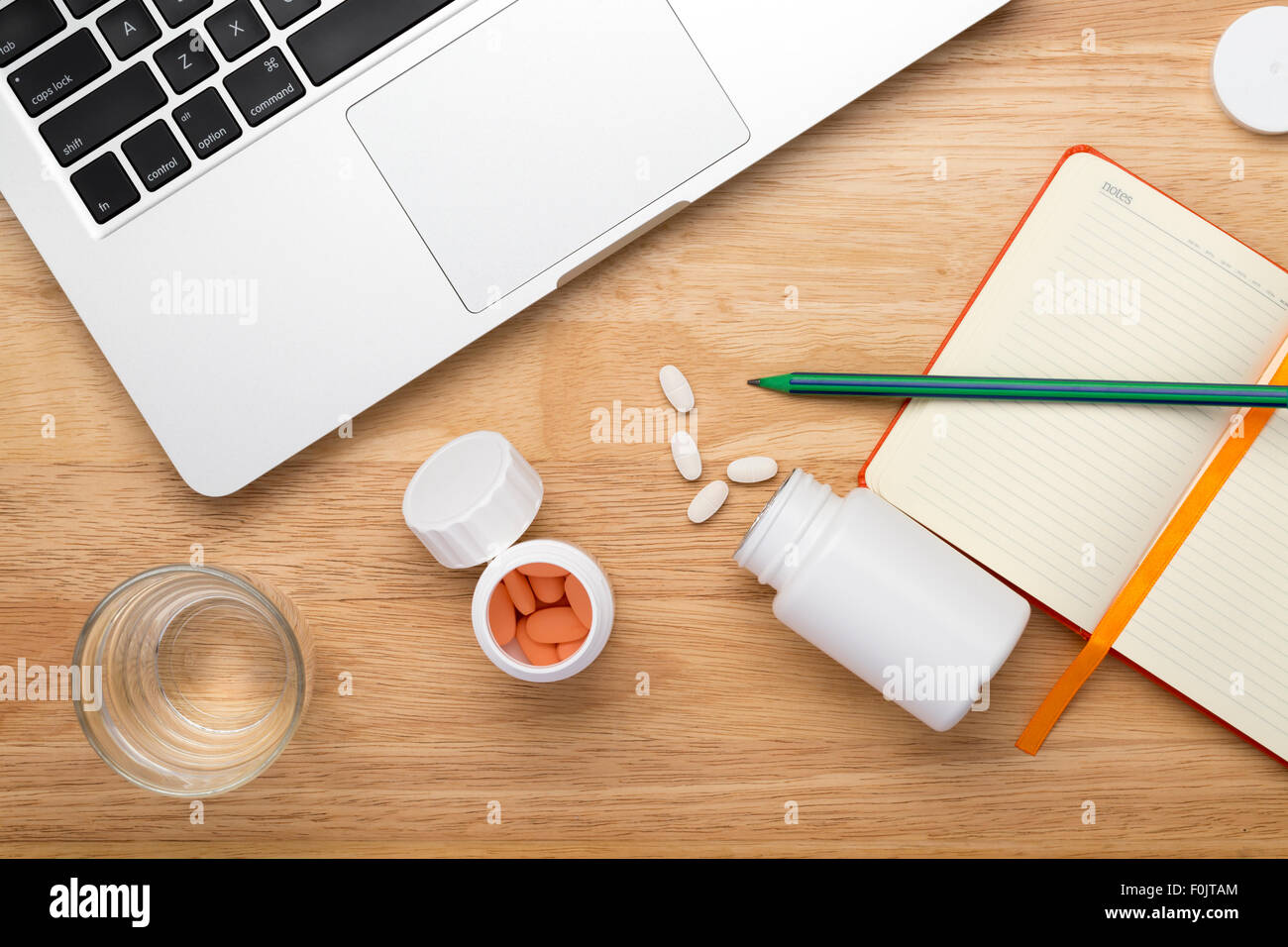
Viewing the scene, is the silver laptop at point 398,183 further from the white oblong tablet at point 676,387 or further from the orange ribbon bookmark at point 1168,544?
the orange ribbon bookmark at point 1168,544

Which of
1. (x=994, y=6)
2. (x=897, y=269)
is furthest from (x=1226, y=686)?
(x=994, y=6)

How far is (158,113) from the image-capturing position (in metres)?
0.54

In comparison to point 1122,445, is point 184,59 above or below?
above

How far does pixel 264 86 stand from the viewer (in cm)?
55

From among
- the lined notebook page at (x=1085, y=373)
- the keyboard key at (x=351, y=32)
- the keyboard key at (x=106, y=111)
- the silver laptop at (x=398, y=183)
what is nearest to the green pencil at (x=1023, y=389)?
the lined notebook page at (x=1085, y=373)

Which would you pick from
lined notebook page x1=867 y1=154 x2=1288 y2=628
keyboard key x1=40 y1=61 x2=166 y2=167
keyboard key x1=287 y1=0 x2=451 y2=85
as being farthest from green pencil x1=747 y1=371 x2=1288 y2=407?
keyboard key x1=40 y1=61 x2=166 y2=167

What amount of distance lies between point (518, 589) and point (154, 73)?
39 cm

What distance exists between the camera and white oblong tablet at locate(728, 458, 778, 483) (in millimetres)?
633

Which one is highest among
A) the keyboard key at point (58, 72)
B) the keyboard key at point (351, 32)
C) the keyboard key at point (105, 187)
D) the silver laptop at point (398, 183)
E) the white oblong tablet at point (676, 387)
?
the keyboard key at point (58, 72)

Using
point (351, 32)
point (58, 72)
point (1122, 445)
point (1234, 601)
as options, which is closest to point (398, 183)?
point (351, 32)

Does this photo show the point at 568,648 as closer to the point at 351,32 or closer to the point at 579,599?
the point at 579,599

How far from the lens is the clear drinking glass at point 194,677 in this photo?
588 mm

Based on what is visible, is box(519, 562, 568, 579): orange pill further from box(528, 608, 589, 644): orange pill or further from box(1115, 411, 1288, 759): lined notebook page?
box(1115, 411, 1288, 759): lined notebook page

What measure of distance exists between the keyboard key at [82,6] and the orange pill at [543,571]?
0.43 meters
